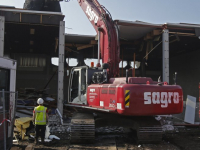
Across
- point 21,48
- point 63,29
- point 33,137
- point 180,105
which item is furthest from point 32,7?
point 180,105

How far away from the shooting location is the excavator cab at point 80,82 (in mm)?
8523

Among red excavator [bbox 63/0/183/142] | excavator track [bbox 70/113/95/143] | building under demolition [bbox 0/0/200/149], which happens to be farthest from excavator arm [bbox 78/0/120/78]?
excavator track [bbox 70/113/95/143]

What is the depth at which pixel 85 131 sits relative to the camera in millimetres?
7527

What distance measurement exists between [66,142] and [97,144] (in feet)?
3.68

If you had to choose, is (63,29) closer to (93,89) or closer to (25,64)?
(93,89)

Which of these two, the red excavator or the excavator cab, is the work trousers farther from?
the excavator cab

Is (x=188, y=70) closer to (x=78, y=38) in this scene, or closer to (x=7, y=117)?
(x=78, y=38)

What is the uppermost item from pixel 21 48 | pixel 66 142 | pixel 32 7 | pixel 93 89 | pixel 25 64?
pixel 32 7

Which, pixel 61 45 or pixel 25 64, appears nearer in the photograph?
pixel 61 45

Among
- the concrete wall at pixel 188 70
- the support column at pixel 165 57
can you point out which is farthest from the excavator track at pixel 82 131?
the concrete wall at pixel 188 70

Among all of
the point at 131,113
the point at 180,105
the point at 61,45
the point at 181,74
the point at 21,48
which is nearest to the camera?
Answer: the point at 131,113

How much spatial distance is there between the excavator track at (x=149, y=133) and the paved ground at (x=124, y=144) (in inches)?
7.3

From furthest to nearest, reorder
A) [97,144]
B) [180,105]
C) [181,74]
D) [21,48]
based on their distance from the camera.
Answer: [181,74] < [21,48] < [97,144] < [180,105]

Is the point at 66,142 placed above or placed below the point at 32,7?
below
